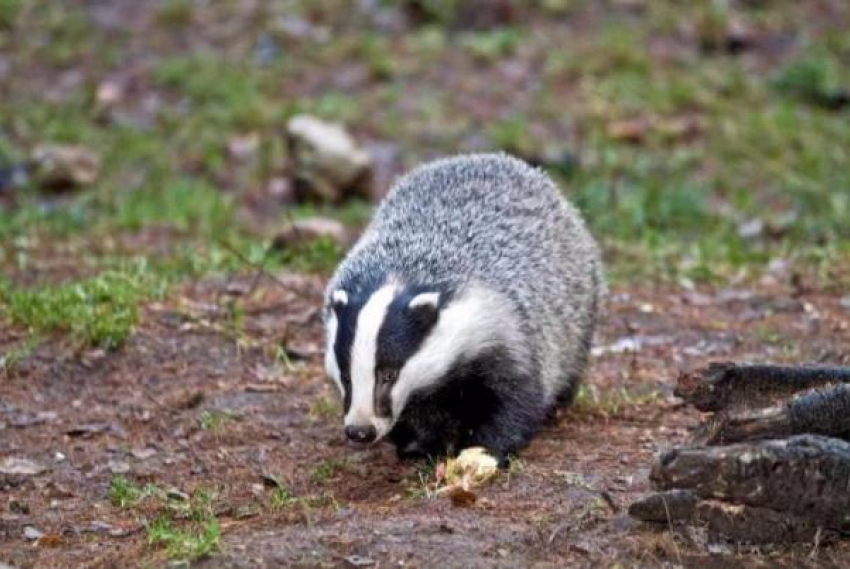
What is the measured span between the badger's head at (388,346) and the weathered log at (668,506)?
122 cm

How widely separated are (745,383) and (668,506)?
26.4 inches

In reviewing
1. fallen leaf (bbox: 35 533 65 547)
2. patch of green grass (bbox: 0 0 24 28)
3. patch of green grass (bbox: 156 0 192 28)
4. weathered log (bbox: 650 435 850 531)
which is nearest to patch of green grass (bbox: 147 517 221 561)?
fallen leaf (bbox: 35 533 65 547)

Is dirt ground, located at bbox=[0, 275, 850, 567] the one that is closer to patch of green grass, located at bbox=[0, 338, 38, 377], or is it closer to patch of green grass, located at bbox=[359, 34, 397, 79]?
patch of green grass, located at bbox=[0, 338, 38, 377]

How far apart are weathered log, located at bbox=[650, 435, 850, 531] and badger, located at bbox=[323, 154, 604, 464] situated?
1403 mm

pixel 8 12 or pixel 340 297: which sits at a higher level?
pixel 340 297

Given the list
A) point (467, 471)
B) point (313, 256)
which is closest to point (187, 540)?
point (467, 471)

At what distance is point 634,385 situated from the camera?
7488mm

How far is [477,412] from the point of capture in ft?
21.0

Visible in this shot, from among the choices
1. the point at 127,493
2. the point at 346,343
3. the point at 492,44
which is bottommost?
the point at 492,44

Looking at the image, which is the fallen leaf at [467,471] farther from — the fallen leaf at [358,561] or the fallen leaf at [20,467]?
the fallen leaf at [20,467]

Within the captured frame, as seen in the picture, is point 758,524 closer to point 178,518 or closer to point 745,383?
point 745,383

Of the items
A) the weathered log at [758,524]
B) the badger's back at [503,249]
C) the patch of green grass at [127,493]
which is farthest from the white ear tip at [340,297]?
the weathered log at [758,524]

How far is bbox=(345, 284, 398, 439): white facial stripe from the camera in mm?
5844

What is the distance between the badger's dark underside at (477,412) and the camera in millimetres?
6289
